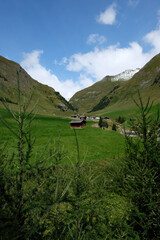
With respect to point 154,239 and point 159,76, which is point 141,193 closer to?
point 154,239

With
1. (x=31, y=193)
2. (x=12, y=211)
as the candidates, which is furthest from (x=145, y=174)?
(x=12, y=211)

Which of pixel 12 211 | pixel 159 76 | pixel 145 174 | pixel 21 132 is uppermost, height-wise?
pixel 159 76

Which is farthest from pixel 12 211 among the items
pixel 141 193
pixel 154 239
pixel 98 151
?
pixel 98 151

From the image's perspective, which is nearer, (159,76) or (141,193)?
(141,193)

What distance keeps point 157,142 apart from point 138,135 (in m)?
0.81

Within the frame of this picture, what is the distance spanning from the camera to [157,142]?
18.8 ft

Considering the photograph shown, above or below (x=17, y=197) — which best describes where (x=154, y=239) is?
below

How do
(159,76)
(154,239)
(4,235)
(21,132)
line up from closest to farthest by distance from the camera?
1. (4,235)
2. (21,132)
3. (154,239)
4. (159,76)

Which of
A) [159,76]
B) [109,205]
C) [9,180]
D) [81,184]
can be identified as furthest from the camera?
[159,76]

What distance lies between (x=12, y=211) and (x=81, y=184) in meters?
1.75

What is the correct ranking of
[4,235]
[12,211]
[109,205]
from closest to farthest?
[4,235]
[12,211]
[109,205]

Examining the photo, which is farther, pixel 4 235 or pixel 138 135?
pixel 138 135

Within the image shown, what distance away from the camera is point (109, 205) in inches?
481

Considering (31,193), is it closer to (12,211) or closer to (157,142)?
(12,211)
